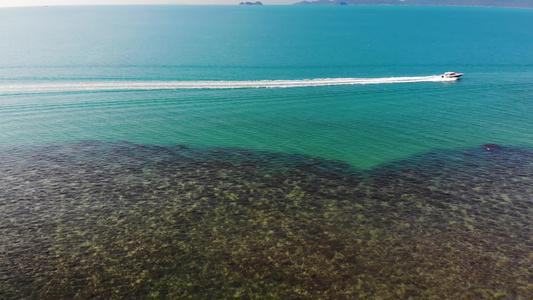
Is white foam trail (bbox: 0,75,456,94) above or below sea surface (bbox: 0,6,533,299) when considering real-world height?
above

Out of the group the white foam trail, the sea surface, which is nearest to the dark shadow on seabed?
the sea surface

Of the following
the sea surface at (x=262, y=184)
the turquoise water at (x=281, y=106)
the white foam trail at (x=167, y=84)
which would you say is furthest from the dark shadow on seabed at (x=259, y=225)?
the white foam trail at (x=167, y=84)

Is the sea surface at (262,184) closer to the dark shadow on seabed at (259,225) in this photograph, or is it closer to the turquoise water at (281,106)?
the dark shadow on seabed at (259,225)

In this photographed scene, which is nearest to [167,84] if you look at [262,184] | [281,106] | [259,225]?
[281,106]

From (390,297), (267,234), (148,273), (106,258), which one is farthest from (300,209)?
(106,258)

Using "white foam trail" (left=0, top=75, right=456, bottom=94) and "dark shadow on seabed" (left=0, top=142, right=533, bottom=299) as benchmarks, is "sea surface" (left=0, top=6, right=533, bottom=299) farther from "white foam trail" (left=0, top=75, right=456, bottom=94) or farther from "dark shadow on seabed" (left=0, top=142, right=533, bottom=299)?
"white foam trail" (left=0, top=75, right=456, bottom=94)

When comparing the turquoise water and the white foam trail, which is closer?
the turquoise water
